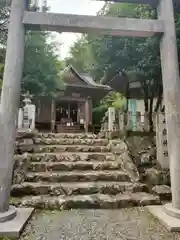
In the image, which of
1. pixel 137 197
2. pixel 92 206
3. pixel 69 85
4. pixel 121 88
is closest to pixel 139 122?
pixel 137 197

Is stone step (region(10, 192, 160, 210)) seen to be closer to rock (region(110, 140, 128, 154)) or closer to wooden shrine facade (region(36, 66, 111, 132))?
rock (region(110, 140, 128, 154))

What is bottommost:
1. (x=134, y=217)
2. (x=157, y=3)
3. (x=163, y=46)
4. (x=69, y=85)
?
(x=134, y=217)

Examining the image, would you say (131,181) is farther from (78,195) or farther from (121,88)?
(121,88)

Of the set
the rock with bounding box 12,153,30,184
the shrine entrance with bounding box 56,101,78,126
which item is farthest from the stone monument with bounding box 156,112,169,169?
the shrine entrance with bounding box 56,101,78,126

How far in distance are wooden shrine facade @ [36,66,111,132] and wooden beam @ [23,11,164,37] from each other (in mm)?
10421

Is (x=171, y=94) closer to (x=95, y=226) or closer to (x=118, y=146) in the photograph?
(x=95, y=226)

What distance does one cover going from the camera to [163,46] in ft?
11.3

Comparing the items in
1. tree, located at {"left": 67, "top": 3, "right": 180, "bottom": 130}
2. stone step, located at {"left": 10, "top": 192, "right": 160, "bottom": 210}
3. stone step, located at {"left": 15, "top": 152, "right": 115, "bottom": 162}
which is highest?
tree, located at {"left": 67, "top": 3, "right": 180, "bottom": 130}

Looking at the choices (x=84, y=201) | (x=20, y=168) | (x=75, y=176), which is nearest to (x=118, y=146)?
(x=75, y=176)

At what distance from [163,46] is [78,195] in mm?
3104

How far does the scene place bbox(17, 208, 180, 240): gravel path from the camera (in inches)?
102

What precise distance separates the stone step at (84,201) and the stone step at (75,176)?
24.7 inches

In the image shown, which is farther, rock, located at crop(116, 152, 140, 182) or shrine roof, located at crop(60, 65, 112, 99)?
shrine roof, located at crop(60, 65, 112, 99)

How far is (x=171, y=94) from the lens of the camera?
10.7 feet
